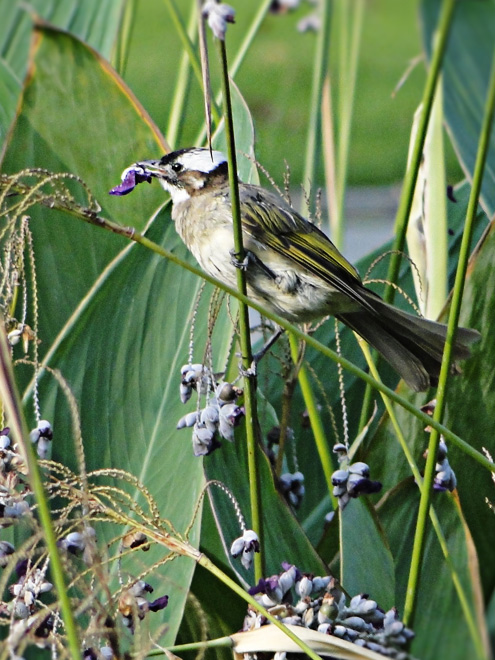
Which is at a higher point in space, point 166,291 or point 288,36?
point 288,36

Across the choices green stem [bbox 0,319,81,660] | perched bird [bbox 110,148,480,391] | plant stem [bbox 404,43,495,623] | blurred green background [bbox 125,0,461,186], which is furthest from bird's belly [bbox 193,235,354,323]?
blurred green background [bbox 125,0,461,186]

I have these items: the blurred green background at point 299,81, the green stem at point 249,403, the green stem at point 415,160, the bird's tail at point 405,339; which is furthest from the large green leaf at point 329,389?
the blurred green background at point 299,81

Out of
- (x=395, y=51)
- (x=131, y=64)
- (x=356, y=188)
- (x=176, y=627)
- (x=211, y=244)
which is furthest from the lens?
(x=395, y=51)

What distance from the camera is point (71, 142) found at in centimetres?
146

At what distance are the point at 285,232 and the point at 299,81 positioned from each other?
5241 millimetres

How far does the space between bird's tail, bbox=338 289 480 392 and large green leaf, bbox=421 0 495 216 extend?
278 mm

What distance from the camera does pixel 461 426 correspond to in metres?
1.28

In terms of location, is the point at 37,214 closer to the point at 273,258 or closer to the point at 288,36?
the point at 273,258

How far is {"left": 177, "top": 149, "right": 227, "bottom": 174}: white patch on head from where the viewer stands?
1.51 metres

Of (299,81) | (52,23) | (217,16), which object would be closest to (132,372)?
(217,16)

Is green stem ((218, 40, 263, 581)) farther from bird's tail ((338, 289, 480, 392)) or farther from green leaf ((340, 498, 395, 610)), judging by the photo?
bird's tail ((338, 289, 480, 392))

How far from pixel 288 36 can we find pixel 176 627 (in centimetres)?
722

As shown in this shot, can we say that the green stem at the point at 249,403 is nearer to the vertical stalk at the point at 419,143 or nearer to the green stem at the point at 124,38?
the vertical stalk at the point at 419,143

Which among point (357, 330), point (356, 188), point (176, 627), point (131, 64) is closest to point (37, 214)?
point (357, 330)
